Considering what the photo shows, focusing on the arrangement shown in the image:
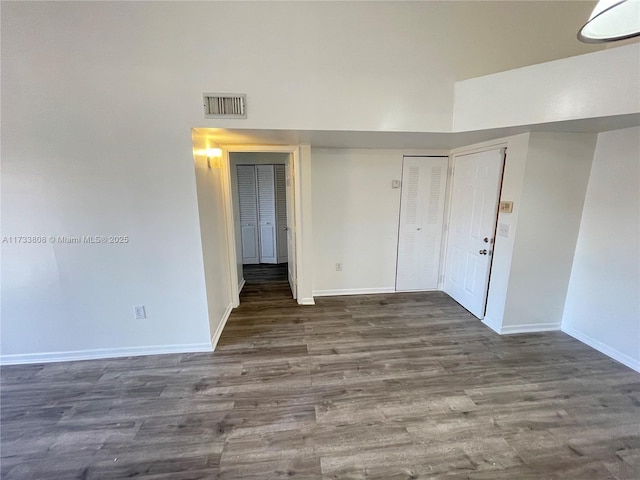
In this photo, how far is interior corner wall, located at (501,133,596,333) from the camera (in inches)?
102

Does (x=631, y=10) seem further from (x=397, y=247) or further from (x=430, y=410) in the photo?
(x=397, y=247)

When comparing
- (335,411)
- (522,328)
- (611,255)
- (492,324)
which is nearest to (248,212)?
(335,411)

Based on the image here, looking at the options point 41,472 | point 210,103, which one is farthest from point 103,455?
point 210,103

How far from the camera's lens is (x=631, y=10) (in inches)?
40.2

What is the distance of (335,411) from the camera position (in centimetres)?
192

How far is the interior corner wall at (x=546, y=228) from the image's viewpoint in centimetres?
258

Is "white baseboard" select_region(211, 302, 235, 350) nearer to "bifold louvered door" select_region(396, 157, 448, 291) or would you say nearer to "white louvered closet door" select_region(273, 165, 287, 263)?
"white louvered closet door" select_region(273, 165, 287, 263)

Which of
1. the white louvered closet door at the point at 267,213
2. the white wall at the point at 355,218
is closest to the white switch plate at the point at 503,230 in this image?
the white wall at the point at 355,218

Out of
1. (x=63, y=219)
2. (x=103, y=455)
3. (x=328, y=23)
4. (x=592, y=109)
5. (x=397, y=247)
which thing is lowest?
(x=103, y=455)

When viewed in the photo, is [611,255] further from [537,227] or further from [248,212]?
[248,212]

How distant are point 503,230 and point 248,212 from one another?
4272 mm

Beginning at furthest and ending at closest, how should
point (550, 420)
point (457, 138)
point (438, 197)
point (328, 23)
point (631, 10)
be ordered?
1. point (438, 197)
2. point (457, 138)
3. point (328, 23)
4. point (550, 420)
5. point (631, 10)

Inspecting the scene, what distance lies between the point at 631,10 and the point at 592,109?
1.09 m

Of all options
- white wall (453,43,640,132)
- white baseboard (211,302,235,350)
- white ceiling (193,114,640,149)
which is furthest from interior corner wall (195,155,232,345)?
white wall (453,43,640,132)
